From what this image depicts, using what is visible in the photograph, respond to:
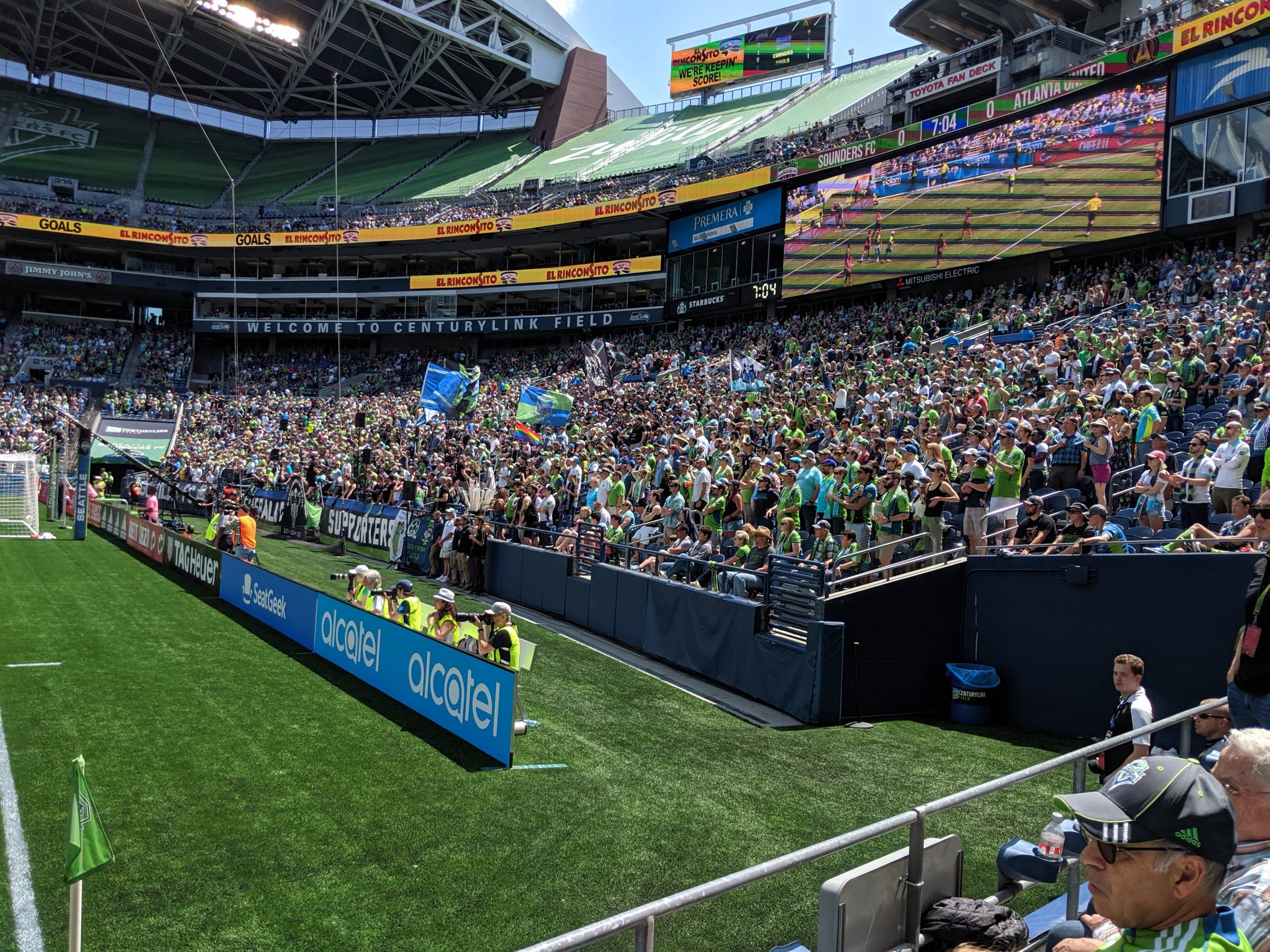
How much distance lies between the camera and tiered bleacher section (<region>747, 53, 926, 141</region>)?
4844 centimetres

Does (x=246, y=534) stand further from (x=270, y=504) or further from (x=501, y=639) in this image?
(x=270, y=504)

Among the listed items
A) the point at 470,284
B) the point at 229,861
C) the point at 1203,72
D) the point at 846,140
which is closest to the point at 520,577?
the point at 229,861

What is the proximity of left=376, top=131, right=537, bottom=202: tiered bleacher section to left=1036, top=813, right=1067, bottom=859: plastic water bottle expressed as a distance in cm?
5787

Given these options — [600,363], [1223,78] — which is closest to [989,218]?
[1223,78]

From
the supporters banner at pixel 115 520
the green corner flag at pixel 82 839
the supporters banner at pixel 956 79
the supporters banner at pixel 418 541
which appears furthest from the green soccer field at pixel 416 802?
the supporters banner at pixel 956 79

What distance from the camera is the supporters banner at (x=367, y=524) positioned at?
78.7ft

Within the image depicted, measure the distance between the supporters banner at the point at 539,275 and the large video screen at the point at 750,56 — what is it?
16443 mm

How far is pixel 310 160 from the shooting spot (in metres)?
71.0

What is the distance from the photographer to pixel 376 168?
223 ft

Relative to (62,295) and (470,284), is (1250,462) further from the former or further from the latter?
(62,295)

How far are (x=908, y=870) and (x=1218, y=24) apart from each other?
2676 centimetres

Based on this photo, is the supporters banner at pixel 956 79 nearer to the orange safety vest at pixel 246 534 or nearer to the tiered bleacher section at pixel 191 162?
the orange safety vest at pixel 246 534

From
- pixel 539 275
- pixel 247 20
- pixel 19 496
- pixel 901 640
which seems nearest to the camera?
pixel 901 640

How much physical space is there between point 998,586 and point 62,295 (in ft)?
215
